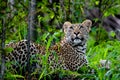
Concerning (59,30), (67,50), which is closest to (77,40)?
(67,50)

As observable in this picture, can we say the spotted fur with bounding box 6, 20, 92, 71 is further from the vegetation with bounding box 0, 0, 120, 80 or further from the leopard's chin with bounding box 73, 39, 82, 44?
Result: the vegetation with bounding box 0, 0, 120, 80

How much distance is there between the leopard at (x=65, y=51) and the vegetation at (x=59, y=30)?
0.13m

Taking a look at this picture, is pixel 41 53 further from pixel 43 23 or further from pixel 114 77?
pixel 43 23

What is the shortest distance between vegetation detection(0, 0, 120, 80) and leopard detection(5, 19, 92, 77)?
133 millimetres

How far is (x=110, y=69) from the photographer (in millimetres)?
6758

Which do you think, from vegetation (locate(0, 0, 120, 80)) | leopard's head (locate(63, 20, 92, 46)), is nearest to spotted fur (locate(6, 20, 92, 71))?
leopard's head (locate(63, 20, 92, 46))

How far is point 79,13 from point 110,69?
2657mm

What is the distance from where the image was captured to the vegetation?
536cm

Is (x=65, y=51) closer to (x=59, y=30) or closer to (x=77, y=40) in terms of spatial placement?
(x=77, y=40)

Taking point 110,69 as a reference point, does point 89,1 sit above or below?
above

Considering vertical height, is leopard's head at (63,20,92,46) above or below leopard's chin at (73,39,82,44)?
above

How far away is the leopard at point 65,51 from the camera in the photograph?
6.86m

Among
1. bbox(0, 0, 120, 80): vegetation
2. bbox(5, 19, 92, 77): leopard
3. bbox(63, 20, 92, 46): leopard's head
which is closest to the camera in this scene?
bbox(0, 0, 120, 80): vegetation

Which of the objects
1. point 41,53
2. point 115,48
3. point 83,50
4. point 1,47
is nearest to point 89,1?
point 115,48
